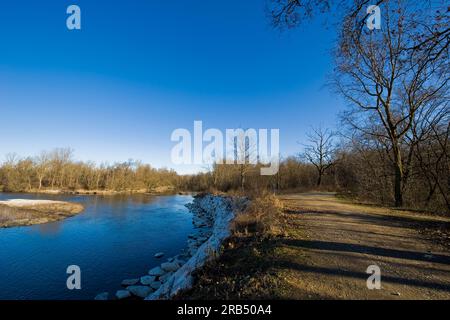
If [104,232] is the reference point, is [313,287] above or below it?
above

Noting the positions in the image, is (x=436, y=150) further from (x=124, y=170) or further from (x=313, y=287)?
(x=124, y=170)

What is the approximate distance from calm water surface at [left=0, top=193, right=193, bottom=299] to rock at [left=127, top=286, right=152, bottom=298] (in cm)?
97

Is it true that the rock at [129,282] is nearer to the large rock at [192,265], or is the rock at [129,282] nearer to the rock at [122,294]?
the rock at [122,294]

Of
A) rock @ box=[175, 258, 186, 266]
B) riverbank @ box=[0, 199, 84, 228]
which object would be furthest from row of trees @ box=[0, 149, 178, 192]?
rock @ box=[175, 258, 186, 266]

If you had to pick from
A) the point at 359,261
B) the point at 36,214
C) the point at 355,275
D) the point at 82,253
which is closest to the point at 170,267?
the point at 82,253

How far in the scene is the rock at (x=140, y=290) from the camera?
312 inches

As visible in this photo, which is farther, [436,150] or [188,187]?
[188,187]

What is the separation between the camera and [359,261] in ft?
14.6

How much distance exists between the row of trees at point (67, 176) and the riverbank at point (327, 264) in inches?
2712

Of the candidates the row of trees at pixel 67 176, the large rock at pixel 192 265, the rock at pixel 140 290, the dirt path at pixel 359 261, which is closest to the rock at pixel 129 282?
the rock at pixel 140 290

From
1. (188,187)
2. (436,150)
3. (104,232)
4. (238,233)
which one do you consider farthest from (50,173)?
(436,150)

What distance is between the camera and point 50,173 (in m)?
63.3

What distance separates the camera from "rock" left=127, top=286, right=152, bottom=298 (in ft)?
26.0
